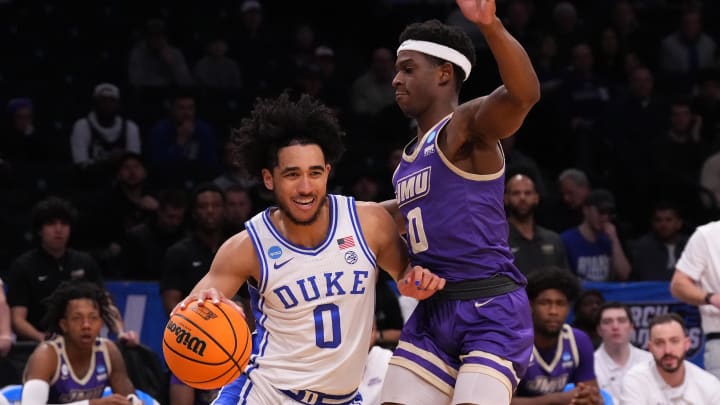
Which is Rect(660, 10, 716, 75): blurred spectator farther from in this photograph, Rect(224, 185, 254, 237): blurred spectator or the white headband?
the white headband

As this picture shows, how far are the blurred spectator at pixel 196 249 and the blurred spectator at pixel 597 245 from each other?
120 inches

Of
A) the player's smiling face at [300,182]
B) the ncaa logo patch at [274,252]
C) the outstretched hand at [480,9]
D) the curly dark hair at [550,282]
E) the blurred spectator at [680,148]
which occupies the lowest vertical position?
the ncaa logo patch at [274,252]

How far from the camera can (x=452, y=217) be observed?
536 centimetres

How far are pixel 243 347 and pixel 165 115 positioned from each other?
7.92 metres

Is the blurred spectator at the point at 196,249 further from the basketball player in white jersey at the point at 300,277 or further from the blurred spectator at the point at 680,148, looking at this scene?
the blurred spectator at the point at 680,148

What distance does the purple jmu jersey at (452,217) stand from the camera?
5.36m

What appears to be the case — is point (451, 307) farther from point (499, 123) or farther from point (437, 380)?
point (499, 123)

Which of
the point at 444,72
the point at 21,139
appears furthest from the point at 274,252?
the point at 21,139

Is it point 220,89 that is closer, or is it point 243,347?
point 243,347

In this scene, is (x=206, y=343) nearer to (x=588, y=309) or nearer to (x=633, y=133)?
(x=588, y=309)

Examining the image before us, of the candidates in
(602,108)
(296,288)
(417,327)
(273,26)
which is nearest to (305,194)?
(296,288)

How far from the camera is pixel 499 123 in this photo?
5090 millimetres

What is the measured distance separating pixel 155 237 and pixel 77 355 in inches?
86.5

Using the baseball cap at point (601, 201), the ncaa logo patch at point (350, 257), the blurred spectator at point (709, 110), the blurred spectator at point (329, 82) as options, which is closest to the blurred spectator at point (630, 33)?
the blurred spectator at point (709, 110)
